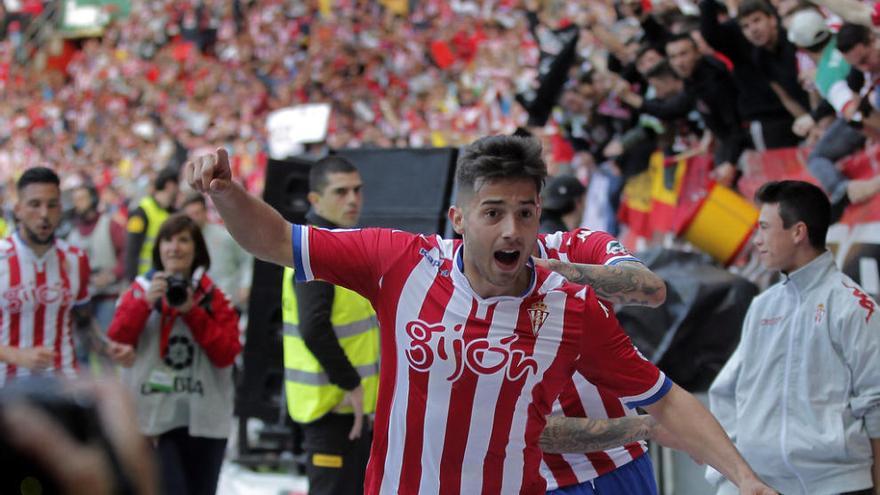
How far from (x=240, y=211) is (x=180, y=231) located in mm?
3155

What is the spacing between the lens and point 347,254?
10.6 feet

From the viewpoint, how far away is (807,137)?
756cm

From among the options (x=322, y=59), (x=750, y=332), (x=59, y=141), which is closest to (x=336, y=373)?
(x=750, y=332)

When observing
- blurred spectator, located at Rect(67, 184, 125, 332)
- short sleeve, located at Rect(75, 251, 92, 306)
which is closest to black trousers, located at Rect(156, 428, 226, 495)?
short sleeve, located at Rect(75, 251, 92, 306)

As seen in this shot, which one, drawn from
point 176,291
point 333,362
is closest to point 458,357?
point 333,362

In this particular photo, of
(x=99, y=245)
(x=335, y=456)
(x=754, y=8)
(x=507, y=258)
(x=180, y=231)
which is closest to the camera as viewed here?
(x=507, y=258)

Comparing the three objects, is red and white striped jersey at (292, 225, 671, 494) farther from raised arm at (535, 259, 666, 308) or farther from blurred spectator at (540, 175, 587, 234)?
blurred spectator at (540, 175, 587, 234)

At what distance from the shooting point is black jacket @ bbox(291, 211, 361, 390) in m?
5.44

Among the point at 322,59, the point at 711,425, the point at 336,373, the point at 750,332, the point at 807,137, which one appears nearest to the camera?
the point at 711,425

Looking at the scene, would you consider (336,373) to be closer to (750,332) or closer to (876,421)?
(750,332)

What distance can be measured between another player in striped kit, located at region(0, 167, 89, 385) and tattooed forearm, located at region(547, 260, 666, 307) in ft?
11.5

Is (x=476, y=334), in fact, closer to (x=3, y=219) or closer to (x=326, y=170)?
(x=326, y=170)

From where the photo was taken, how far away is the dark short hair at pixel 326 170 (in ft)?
18.4

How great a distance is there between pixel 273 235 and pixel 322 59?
17602mm
